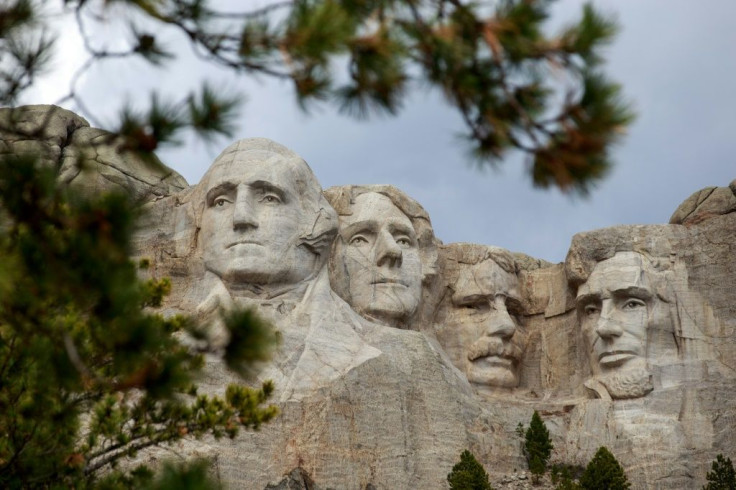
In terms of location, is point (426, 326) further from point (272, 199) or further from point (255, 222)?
point (255, 222)

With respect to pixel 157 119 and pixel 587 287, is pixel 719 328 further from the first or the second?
pixel 157 119

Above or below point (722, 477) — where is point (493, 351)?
above

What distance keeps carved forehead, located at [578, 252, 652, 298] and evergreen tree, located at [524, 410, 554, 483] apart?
6.25 ft

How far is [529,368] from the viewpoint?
71.3 ft

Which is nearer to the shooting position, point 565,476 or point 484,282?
point 565,476

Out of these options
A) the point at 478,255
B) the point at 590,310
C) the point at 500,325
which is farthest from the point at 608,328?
the point at 478,255

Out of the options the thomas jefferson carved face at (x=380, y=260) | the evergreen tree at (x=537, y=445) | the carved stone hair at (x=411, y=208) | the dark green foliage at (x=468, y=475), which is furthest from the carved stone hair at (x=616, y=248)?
the dark green foliage at (x=468, y=475)

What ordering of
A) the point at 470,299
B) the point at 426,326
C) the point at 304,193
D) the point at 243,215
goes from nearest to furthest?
the point at 243,215
the point at 304,193
the point at 426,326
the point at 470,299

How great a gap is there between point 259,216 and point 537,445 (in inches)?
156

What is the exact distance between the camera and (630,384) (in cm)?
2031

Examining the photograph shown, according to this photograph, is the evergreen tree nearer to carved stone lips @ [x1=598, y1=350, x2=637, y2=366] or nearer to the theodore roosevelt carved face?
carved stone lips @ [x1=598, y1=350, x2=637, y2=366]

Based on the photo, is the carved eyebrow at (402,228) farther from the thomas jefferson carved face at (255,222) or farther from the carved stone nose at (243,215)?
the carved stone nose at (243,215)

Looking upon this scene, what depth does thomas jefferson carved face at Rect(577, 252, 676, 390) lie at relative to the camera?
67.4 feet

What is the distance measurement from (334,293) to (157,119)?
9.17 metres
